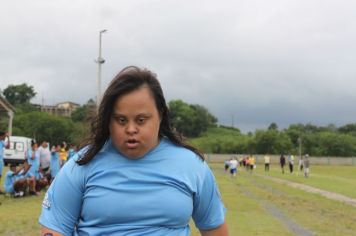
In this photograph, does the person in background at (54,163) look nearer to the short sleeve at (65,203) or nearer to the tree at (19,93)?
the short sleeve at (65,203)

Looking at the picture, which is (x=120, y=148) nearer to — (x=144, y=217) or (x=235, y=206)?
(x=144, y=217)

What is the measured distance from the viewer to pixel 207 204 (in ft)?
9.02

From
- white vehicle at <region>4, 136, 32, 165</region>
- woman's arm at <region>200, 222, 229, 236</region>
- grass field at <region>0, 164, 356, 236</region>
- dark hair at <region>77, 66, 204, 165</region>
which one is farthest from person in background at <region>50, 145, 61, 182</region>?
dark hair at <region>77, 66, 204, 165</region>

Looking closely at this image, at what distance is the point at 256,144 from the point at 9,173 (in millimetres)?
91085

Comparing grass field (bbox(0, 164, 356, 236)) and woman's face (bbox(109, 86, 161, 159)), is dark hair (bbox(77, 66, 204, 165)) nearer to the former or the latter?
woman's face (bbox(109, 86, 161, 159))

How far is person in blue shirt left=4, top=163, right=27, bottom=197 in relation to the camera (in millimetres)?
17141

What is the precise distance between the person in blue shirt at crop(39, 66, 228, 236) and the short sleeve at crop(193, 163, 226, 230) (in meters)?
0.04

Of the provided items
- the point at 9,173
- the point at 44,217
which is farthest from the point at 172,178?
the point at 9,173

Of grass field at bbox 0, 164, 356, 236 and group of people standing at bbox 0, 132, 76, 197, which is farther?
group of people standing at bbox 0, 132, 76, 197

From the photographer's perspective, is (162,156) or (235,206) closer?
(162,156)

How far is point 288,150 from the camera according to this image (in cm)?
10781

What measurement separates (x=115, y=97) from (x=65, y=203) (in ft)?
1.60

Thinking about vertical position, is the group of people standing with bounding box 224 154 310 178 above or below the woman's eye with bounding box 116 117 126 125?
below

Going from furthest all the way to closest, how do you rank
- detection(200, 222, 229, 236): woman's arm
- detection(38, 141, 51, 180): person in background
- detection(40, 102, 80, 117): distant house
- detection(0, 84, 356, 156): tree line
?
detection(40, 102, 80, 117): distant house < detection(0, 84, 356, 156): tree line < detection(38, 141, 51, 180): person in background < detection(200, 222, 229, 236): woman's arm
